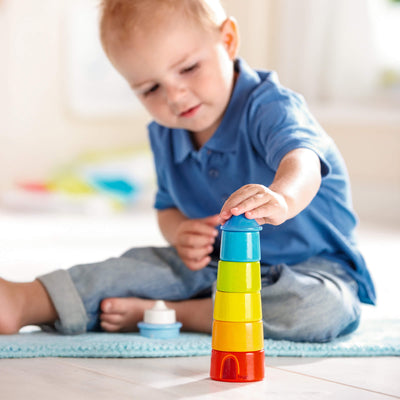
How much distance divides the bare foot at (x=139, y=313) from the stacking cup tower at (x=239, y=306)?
0.32 m

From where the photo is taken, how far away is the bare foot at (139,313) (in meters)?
1.24

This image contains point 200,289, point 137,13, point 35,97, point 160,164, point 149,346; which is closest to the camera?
point 149,346

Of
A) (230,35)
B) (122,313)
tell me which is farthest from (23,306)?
(230,35)

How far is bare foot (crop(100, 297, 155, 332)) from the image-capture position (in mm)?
1233

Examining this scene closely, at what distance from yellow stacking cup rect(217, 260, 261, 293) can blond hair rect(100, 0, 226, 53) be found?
1.60ft

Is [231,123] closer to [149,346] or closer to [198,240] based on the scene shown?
[198,240]

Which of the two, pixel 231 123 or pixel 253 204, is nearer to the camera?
pixel 253 204

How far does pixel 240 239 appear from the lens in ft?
2.96

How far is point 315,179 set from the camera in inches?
41.2

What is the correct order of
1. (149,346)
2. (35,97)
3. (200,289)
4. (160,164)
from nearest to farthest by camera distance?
(149,346)
(200,289)
(160,164)
(35,97)

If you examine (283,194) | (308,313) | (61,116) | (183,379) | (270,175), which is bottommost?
(183,379)

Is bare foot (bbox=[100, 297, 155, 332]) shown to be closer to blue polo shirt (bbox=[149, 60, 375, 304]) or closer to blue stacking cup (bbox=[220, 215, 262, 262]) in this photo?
blue polo shirt (bbox=[149, 60, 375, 304])

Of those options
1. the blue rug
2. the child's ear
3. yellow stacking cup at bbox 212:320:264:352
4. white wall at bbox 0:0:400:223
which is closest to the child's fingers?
yellow stacking cup at bbox 212:320:264:352

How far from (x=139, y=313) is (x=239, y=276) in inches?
15.3
